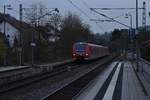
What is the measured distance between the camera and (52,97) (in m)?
20.1

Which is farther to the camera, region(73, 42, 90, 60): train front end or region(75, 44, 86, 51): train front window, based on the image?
region(75, 44, 86, 51): train front window

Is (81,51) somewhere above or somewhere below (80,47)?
below

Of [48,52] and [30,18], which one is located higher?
[30,18]

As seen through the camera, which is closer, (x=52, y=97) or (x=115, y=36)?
(x=52, y=97)

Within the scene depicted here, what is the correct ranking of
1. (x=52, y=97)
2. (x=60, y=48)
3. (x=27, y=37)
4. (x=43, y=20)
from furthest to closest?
1. (x=60, y=48)
2. (x=43, y=20)
3. (x=27, y=37)
4. (x=52, y=97)

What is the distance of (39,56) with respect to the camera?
71.2m

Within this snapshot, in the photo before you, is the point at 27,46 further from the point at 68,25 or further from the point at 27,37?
the point at 68,25

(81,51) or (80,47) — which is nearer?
(81,51)

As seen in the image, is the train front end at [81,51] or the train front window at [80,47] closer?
the train front end at [81,51]

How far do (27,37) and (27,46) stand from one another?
3.34 meters

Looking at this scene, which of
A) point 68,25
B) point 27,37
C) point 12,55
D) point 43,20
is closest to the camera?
point 12,55

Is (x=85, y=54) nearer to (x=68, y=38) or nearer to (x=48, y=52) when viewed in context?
(x=48, y=52)

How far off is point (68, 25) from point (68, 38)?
9314 mm

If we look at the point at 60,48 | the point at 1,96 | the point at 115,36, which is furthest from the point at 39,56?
the point at 115,36
